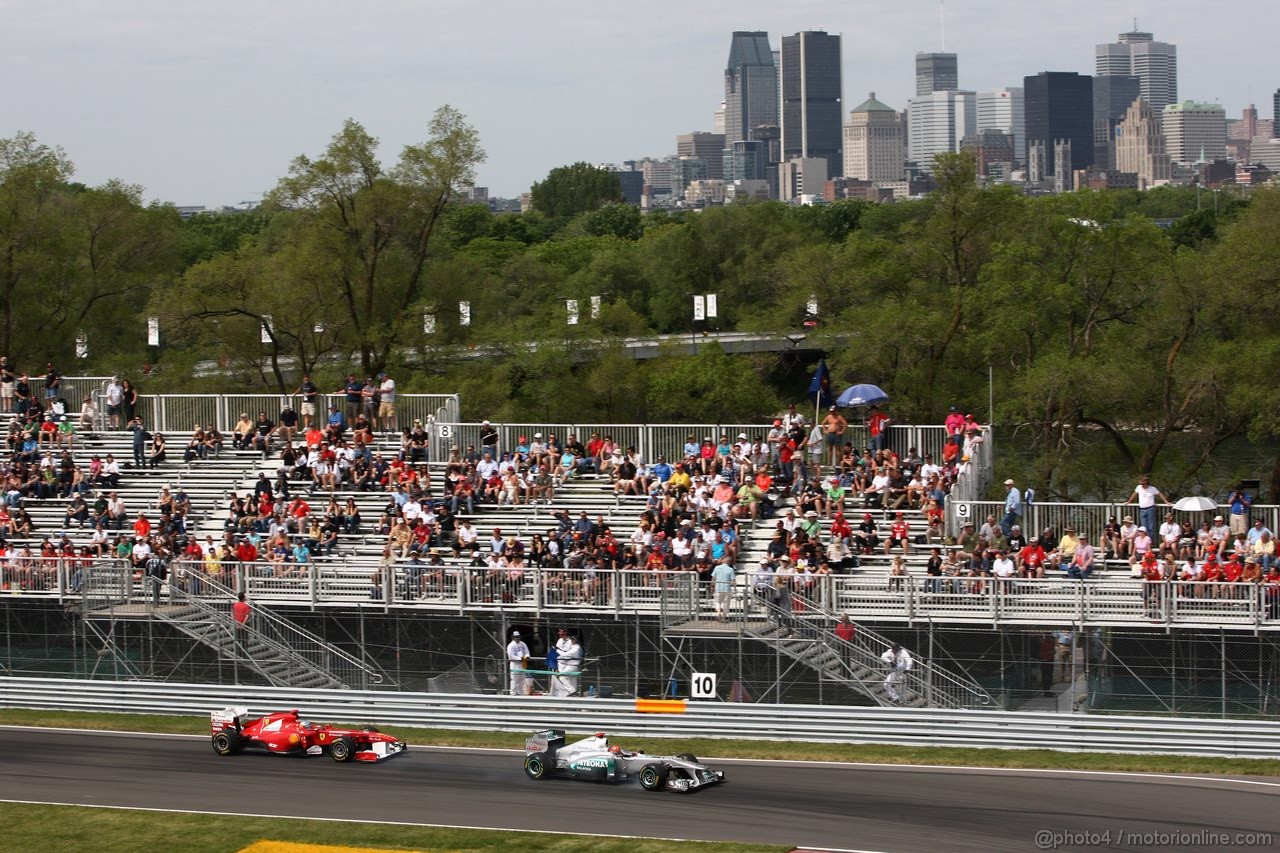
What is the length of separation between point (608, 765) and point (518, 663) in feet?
18.1

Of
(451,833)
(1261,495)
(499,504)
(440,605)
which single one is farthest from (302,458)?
(1261,495)

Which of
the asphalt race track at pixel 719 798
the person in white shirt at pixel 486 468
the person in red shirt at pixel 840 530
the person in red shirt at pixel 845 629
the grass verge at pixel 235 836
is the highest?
the person in white shirt at pixel 486 468

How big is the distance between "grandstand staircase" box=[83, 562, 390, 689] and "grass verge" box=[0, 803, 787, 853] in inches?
293

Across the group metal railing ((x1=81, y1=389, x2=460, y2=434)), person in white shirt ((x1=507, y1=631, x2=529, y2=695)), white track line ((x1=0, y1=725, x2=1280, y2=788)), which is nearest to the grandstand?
person in white shirt ((x1=507, y1=631, x2=529, y2=695))

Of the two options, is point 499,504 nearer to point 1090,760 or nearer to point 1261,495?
point 1090,760

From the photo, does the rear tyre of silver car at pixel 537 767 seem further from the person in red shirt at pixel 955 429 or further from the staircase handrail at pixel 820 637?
the person in red shirt at pixel 955 429

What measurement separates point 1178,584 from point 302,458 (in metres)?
19.9

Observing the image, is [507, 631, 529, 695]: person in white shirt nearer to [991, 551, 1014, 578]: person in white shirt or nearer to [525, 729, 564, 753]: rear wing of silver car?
[525, 729, 564, 753]: rear wing of silver car

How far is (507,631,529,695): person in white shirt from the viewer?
30125 mm

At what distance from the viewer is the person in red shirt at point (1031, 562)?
30.5m

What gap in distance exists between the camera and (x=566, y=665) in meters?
29.9

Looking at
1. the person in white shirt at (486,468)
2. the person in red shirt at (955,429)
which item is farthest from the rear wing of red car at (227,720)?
the person in red shirt at (955,429)

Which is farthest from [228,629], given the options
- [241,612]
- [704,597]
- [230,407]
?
Answer: [230,407]

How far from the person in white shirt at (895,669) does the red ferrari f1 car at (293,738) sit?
803 centimetres
